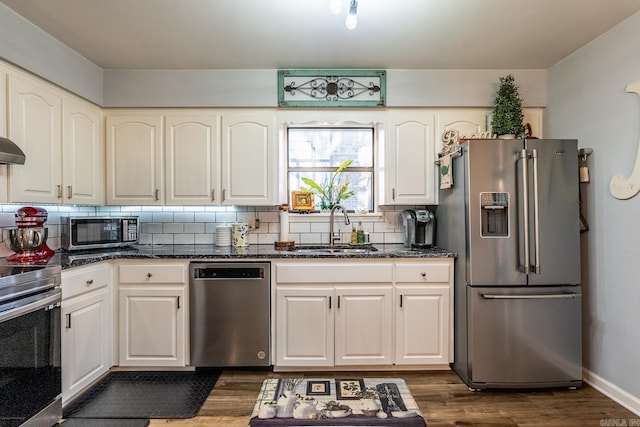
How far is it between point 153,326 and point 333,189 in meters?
1.86

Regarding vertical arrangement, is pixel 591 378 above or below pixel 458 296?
below

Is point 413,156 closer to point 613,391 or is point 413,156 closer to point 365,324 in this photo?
point 365,324

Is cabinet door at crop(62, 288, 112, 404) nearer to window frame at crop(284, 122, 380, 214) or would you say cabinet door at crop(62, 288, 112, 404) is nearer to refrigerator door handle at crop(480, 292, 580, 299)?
window frame at crop(284, 122, 380, 214)

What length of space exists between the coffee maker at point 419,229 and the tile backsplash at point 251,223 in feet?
0.83

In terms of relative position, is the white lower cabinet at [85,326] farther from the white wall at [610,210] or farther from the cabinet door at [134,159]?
the white wall at [610,210]

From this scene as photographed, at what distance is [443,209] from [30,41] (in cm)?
310

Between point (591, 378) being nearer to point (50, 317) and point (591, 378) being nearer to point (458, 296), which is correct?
point (458, 296)

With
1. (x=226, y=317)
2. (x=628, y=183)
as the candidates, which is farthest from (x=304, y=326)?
(x=628, y=183)

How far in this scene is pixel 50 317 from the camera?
1.87 meters

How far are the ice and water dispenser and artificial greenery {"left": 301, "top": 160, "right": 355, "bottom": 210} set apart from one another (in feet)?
3.92

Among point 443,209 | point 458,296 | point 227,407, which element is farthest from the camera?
point 443,209

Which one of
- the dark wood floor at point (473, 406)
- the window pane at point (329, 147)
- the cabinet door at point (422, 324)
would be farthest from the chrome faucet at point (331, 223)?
the dark wood floor at point (473, 406)

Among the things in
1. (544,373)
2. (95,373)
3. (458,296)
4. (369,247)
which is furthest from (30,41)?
(544,373)

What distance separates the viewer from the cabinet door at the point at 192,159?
2.88 m
